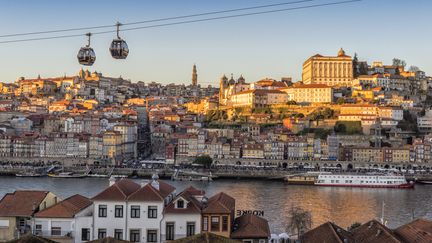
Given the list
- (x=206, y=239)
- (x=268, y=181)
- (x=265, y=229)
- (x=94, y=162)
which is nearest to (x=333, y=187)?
(x=268, y=181)

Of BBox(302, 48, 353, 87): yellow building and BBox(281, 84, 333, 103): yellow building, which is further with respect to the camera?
BBox(302, 48, 353, 87): yellow building

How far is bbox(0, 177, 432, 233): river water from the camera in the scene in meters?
20.0

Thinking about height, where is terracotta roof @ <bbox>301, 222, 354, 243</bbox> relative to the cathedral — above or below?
below

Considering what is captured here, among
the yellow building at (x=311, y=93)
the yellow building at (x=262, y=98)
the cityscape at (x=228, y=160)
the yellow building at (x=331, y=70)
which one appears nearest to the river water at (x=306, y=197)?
the cityscape at (x=228, y=160)

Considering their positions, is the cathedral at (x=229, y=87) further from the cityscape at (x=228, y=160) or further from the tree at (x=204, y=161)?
the tree at (x=204, y=161)

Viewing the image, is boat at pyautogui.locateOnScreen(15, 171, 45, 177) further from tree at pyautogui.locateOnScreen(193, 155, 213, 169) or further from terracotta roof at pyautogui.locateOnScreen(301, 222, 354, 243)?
terracotta roof at pyautogui.locateOnScreen(301, 222, 354, 243)

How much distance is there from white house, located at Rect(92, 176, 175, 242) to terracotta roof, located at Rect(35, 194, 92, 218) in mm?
374

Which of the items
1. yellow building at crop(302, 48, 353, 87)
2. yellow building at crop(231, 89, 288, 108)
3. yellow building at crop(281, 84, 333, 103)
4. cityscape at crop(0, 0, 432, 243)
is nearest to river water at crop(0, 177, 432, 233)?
cityscape at crop(0, 0, 432, 243)

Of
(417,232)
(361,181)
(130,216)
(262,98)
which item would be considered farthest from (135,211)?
(262,98)

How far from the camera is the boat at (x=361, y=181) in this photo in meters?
32.3

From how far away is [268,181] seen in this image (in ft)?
113

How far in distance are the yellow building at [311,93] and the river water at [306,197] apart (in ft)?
60.9

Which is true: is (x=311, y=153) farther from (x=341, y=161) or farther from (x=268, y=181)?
(x=268, y=181)

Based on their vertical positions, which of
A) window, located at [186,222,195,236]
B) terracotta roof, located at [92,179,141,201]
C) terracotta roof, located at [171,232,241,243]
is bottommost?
window, located at [186,222,195,236]
